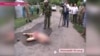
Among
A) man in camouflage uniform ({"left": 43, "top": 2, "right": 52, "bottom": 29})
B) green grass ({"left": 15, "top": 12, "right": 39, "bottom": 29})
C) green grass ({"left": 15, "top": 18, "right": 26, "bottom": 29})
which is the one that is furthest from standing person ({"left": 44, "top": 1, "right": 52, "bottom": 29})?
green grass ({"left": 15, "top": 18, "right": 26, "bottom": 29})

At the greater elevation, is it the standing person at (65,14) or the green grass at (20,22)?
the standing person at (65,14)

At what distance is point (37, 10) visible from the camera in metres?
3.65

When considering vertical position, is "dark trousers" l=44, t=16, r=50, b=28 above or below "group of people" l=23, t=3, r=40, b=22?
below

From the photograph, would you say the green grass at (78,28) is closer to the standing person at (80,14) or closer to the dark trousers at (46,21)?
the standing person at (80,14)

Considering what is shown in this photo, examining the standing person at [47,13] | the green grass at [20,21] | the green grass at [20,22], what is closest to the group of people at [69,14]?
the standing person at [47,13]

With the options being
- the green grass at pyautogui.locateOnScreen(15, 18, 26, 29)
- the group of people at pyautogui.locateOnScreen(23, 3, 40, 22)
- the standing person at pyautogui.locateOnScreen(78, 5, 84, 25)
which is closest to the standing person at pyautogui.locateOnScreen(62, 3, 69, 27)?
the standing person at pyautogui.locateOnScreen(78, 5, 84, 25)

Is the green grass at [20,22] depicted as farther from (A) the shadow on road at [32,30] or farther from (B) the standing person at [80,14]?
(B) the standing person at [80,14]

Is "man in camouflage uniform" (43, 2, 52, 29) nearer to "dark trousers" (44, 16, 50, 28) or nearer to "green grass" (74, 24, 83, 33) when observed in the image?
"dark trousers" (44, 16, 50, 28)

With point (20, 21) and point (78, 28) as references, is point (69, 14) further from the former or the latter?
point (20, 21)

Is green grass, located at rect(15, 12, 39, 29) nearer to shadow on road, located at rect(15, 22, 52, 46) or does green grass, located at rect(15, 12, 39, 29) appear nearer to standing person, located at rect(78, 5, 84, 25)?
shadow on road, located at rect(15, 22, 52, 46)

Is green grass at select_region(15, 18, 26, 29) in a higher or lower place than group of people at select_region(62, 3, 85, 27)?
lower

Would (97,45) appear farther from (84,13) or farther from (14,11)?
(14,11)

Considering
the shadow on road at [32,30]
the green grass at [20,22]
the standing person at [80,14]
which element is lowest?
the shadow on road at [32,30]

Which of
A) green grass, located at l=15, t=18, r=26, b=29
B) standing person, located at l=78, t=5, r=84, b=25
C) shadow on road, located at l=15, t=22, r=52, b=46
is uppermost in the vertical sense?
standing person, located at l=78, t=5, r=84, b=25
